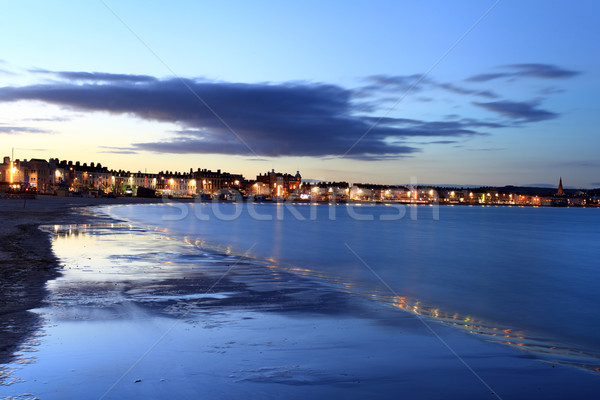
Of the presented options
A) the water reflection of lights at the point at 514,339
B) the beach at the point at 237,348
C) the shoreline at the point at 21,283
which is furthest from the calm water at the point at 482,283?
the shoreline at the point at 21,283

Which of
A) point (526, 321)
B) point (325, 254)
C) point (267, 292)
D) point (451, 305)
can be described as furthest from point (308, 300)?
point (325, 254)

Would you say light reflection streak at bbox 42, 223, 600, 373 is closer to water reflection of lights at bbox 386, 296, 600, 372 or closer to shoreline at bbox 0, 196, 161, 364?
water reflection of lights at bbox 386, 296, 600, 372

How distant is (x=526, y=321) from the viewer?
402 inches

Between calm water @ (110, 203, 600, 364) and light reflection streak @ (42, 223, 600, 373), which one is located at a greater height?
light reflection streak @ (42, 223, 600, 373)

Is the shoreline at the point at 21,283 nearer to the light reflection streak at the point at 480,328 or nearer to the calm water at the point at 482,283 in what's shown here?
the light reflection streak at the point at 480,328

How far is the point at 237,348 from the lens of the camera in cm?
645

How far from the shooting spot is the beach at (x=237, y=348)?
206 inches

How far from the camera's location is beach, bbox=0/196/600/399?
523cm

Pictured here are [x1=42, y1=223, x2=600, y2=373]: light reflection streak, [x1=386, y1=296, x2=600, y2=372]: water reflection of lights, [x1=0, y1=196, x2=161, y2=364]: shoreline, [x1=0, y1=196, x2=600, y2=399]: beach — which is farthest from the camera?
[x1=42, y1=223, x2=600, y2=373]: light reflection streak

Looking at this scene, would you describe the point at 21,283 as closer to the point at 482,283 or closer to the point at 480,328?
the point at 480,328

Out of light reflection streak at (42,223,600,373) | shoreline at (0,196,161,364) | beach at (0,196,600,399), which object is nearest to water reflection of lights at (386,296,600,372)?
light reflection streak at (42,223,600,373)

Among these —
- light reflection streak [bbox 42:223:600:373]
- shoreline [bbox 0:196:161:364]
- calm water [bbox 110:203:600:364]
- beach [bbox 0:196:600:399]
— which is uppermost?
shoreline [bbox 0:196:161:364]

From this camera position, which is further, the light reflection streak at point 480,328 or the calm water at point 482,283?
the calm water at point 482,283

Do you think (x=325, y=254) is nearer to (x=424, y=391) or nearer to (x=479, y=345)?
(x=479, y=345)
